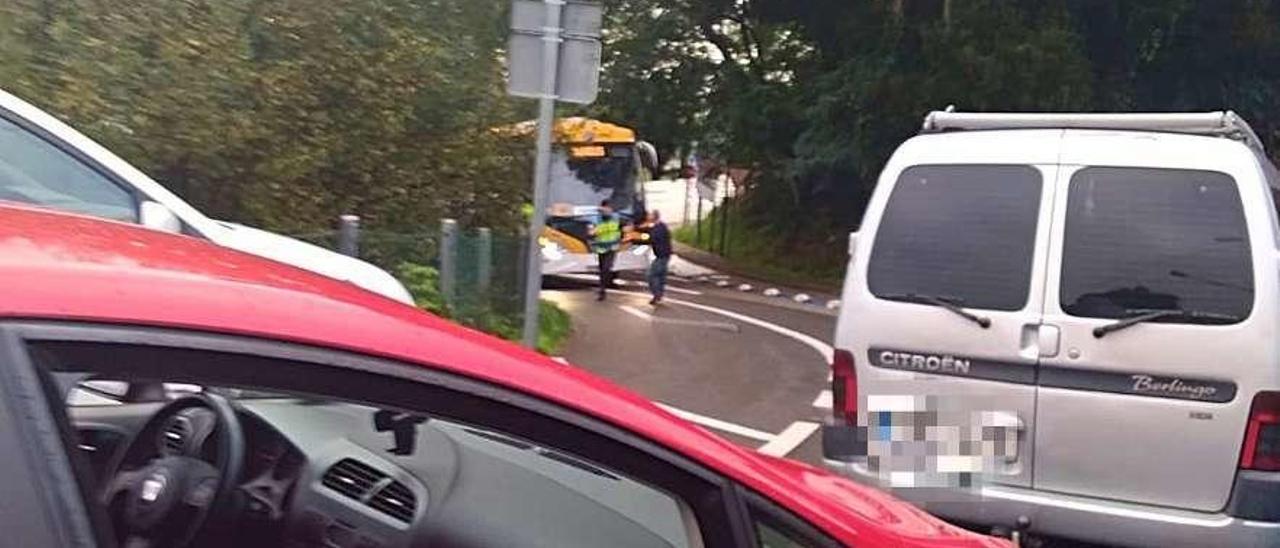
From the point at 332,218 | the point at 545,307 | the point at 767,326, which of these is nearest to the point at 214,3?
the point at 332,218

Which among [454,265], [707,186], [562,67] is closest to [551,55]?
[562,67]

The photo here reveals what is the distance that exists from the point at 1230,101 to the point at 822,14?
8.13 m

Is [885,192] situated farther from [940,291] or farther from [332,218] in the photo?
[332,218]

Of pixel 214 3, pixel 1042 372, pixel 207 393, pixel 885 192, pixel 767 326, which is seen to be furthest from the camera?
pixel 767 326

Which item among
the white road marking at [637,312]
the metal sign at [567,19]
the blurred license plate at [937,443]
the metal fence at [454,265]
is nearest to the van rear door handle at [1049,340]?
the blurred license plate at [937,443]

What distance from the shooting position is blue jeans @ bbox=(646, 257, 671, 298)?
22.3 meters

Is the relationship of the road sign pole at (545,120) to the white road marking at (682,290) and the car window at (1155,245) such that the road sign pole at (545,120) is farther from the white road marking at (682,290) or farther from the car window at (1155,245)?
the white road marking at (682,290)

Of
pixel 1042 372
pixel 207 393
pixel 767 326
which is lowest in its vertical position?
pixel 767 326

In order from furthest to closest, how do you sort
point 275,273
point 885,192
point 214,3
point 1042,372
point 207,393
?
1. point 214,3
2. point 885,192
3. point 1042,372
4. point 275,273
5. point 207,393

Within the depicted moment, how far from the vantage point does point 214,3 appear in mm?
11844

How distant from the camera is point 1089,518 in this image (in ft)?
17.5

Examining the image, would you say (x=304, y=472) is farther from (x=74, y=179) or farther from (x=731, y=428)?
(x=731, y=428)

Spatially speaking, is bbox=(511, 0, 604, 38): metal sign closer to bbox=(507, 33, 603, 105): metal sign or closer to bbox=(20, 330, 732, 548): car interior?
bbox=(507, 33, 603, 105): metal sign

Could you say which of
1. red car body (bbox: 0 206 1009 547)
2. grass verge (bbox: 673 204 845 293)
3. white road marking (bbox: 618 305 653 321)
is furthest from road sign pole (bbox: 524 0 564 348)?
grass verge (bbox: 673 204 845 293)
